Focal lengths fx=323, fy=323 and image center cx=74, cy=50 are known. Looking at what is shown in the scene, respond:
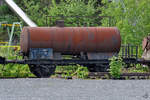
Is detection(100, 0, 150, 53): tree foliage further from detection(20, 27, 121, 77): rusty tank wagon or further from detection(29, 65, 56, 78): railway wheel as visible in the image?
detection(29, 65, 56, 78): railway wheel

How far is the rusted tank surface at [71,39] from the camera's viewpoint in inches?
554

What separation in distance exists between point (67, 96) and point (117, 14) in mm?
14498

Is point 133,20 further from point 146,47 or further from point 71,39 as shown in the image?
point 71,39

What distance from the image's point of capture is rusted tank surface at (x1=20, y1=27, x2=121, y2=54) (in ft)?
46.2

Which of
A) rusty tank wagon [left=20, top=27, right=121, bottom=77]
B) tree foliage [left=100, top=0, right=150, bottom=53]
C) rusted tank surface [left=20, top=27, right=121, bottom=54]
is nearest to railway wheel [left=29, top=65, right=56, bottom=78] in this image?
rusty tank wagon [left=20, top=27, right=121, bottom=77]

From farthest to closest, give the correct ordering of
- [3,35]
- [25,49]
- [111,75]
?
[3,35], [25,49], [111,75]

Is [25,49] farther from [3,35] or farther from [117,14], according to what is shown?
[3,35]

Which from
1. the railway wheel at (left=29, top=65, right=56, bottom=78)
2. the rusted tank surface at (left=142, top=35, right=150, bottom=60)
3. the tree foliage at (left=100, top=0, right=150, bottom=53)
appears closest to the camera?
the railway wheel at (left=29, top=65, right=56, bottom=78)

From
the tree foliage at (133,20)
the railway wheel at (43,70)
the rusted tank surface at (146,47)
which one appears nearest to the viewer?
the railway wheel at (43,70)

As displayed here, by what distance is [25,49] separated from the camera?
14156 millimetres

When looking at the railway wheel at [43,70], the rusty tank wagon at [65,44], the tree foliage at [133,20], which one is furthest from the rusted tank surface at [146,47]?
the railway wheel at [43,70]

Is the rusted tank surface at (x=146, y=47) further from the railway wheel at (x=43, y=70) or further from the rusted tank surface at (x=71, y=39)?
the railway wheel at (x=43, y=70)

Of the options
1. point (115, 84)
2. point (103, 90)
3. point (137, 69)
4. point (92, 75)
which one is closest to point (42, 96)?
point (103, 90)

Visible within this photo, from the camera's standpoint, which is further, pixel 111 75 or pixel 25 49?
pixel 25 49
